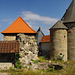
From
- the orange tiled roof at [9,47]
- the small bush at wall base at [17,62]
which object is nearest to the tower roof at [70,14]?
the orange tiled roof at [9,47]

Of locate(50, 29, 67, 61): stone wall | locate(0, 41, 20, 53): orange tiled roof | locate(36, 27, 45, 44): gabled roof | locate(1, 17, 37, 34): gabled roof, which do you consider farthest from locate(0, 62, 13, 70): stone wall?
locate(36, 27, 45, 44): gabled roof

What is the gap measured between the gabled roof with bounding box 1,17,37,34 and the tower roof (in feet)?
24.3

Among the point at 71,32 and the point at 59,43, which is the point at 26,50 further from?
the point at 71,32

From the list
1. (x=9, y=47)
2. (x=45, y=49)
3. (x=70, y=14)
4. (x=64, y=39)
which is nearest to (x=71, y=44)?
(x=64, y=39)

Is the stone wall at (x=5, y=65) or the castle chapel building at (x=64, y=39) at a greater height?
the castle chapel building at (x=64, y=39)

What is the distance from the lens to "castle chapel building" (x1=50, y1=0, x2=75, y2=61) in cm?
1844

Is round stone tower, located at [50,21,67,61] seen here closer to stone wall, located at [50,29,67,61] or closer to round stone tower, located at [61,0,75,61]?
stone wall, located at [50,29,67,61]

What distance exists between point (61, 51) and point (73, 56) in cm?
220

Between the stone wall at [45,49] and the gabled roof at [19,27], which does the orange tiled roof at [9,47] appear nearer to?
the gabled roof at [19,27]

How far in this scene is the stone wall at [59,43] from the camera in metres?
18.4

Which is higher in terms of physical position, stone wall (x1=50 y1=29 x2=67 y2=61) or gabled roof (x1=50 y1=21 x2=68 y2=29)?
gabled roof (x1=50 y1=21 x2=68 y2=29)

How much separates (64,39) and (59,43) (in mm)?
1169

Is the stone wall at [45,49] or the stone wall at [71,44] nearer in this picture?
the stone wall at [71,44]

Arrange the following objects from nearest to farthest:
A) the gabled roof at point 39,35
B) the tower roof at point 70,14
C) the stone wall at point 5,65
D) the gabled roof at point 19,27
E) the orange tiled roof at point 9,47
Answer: the orange tiled roof at point 9,47, the stone wall at point 5,65, the gabled roof at point 19,27, the tower roof at point 70,14, the gabled roof at point 39,35
